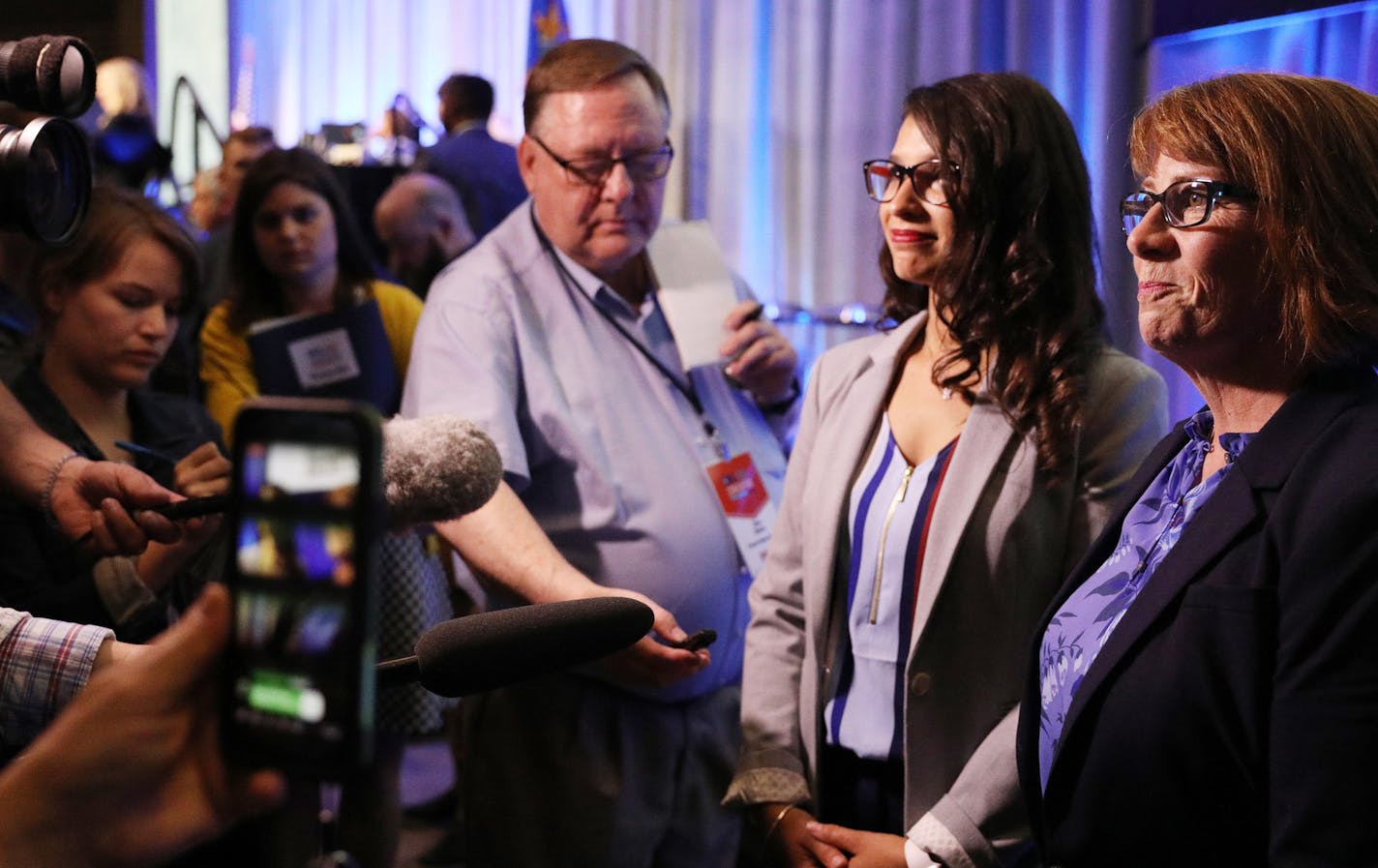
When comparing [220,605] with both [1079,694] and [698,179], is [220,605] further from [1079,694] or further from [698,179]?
[698,179]

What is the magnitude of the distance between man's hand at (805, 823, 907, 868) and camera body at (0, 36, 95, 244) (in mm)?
1167

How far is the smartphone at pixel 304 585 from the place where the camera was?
1.89 ft

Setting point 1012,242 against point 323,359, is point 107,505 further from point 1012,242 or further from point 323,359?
point 323,359

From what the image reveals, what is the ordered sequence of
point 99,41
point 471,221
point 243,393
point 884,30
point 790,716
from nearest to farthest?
point 790,716, point 243,393, point 884,30, point 471,221, point 99,41

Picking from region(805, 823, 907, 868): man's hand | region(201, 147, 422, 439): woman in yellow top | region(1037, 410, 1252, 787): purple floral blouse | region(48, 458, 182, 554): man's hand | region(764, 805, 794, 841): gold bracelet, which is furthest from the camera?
region(201, 147, 422, 439): woman in yellow top

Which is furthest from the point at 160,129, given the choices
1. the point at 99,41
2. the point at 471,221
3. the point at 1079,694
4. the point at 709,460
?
the point at 1079,694

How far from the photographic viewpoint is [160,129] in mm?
7316

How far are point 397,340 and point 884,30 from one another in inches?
63.4

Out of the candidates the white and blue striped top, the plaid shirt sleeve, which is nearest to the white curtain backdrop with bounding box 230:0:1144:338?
the white and blue striped top

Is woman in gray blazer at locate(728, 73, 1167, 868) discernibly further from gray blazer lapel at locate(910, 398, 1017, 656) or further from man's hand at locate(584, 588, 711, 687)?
man's hand at locate(584, 588, 711, 687)

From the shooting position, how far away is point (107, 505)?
1438 mm

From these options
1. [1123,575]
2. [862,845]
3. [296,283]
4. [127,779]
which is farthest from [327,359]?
[127,779]

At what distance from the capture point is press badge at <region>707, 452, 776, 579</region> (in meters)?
2.12

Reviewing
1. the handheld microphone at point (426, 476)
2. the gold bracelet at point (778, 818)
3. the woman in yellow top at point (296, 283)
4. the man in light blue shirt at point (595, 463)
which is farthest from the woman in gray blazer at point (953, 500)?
the woman in yellow top at point (296, 283)
